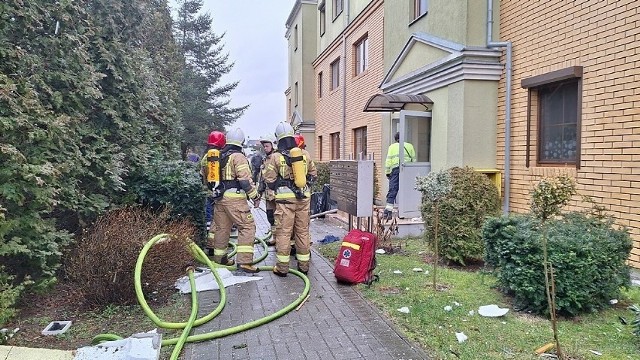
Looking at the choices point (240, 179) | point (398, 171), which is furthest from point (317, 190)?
point (240, 179)

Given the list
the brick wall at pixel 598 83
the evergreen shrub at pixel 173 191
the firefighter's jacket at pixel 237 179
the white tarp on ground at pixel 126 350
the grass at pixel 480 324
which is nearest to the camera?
the white tarp on ground at pixel 126 350

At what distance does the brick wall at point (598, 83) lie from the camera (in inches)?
215

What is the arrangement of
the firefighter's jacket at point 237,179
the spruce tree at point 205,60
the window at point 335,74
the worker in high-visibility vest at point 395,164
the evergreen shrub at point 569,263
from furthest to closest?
1. the spruce tree at point 205,60
2. the window at point 335,74
3. the worker in high-visibility vest at point 395,164
4. the firefighter's jacket at point 237,179
5. the evergreen shrub at point 569,263

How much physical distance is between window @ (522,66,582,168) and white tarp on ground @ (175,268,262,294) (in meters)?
4.93

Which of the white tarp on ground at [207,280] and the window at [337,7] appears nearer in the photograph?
the white tarp on ground at [207,280]

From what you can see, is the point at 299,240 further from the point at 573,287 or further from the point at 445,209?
the point at 573,287

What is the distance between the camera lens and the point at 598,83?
5.95 meters

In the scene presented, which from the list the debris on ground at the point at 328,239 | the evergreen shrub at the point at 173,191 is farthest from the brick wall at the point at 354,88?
the evergreen shrub at the point at 173,191

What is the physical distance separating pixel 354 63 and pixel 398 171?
7940 mm

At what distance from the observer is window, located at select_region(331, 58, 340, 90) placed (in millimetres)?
18531

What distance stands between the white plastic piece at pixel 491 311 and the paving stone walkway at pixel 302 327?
1.02 meters

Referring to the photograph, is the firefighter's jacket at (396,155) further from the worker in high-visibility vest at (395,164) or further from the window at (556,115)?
the window at (556,115)

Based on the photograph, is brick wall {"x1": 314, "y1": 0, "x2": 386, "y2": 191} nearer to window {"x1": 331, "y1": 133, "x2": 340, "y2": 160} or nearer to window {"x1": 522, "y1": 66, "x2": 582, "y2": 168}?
window {"x1": 331, "y1": 133, "x2": 340, "y2": 160}

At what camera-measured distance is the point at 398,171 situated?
9391mm
